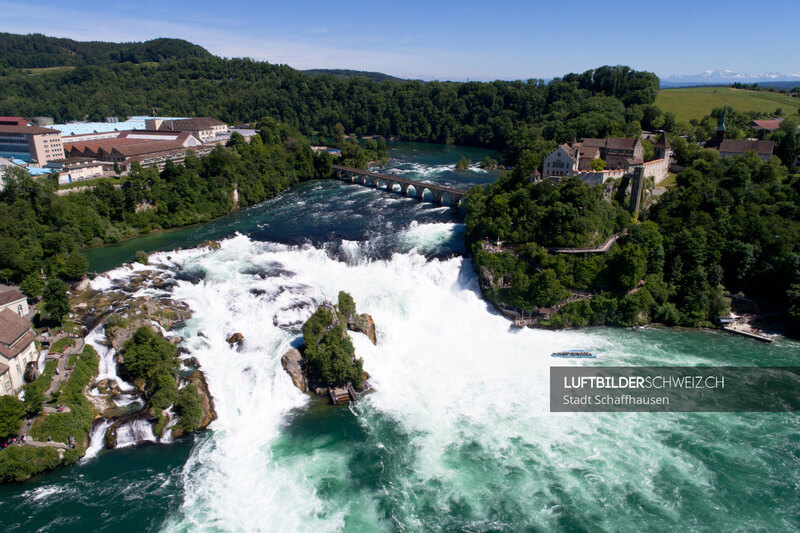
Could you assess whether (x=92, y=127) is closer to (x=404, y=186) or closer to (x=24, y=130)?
(x=24, y=130)

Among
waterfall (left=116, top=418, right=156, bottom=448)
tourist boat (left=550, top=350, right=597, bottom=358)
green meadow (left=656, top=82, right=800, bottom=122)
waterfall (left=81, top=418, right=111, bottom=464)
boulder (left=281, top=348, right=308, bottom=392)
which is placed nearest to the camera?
waterfall (left=81, top=418, right=111, bottom=464)

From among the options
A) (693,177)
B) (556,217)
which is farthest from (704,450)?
(693,177)

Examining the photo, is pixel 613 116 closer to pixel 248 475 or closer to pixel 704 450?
pixel 704 450

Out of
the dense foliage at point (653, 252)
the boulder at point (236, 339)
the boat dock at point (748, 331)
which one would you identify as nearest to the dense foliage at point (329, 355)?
the boulder at point (236, 339)

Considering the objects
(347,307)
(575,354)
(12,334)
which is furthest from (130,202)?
(575,354)

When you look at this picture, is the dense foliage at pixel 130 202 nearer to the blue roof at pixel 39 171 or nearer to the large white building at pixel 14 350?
the large white building at pixel 14 350

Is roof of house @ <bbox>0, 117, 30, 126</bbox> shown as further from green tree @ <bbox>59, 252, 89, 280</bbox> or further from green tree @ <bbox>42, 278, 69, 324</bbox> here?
green tree @ <bbox>42, 278, 69, 324</bbox>

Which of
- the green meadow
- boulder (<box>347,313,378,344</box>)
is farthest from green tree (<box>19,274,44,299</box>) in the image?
the green meadow
